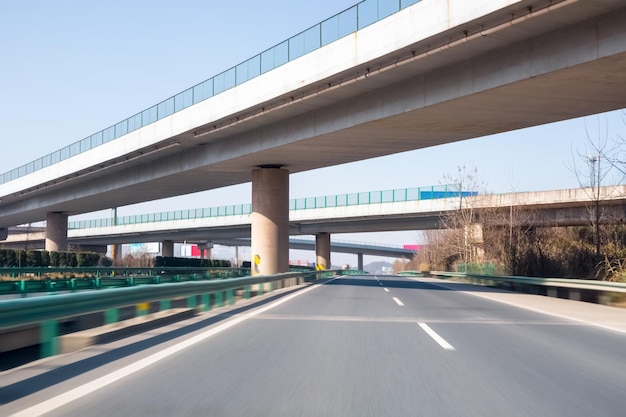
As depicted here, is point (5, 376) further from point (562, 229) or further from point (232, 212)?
point (232, 212)

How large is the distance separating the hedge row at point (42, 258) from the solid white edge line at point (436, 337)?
39.5 metres

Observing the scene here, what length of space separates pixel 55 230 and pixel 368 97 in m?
38.7

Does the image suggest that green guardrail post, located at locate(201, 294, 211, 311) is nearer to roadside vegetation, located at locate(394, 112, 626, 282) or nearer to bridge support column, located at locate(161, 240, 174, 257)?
roadside vegetation, located at locate(394, 112, 626, 282)

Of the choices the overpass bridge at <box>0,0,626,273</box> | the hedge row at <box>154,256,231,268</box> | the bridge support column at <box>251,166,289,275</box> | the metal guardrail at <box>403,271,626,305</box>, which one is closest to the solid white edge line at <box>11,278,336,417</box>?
the overpass bridge at <box>0,0,626,273</box>

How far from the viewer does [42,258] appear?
151ft

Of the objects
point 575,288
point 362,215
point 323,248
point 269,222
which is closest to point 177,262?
point 323,248

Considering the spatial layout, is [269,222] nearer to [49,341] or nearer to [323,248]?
[49,341]

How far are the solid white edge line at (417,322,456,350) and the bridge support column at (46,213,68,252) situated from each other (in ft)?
150

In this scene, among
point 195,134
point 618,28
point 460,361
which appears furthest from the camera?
point 195,134

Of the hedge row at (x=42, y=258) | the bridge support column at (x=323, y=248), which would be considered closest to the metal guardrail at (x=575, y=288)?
the hedge row at (x=42, y=258)

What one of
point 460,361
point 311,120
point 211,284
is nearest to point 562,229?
point 311,120

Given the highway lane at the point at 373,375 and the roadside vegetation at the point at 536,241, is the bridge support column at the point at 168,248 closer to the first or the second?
the roadside vegetation at the point at 536,241

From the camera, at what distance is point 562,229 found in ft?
146

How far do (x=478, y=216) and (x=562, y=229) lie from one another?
20.6 feet
